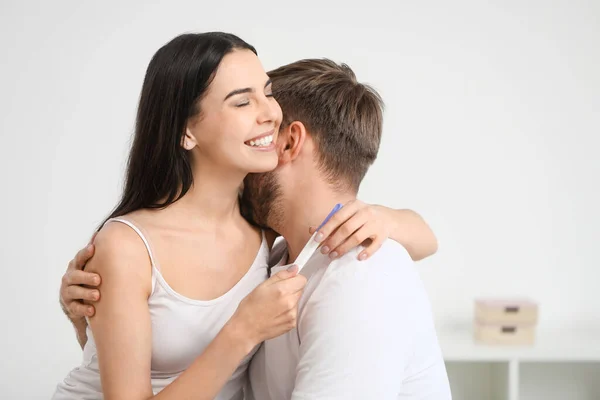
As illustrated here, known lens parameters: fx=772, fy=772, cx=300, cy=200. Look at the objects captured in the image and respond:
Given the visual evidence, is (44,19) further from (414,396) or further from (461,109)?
(414,396)

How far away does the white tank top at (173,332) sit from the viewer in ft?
5.66

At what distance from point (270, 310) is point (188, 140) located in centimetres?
48

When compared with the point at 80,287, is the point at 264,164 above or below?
above

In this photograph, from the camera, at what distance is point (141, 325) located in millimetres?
1603

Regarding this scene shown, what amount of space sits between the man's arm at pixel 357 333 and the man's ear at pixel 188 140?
0.44 meters

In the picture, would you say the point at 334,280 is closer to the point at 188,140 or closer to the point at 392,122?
the point at 188,140

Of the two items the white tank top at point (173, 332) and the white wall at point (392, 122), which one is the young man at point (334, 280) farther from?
the white wall at point (392, 122)

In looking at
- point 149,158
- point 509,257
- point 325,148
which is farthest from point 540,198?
point 149,158

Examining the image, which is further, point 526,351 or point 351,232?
point 526,351

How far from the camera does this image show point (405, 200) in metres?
3.66

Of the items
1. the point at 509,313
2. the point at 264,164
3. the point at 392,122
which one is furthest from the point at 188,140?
the point at 509,313

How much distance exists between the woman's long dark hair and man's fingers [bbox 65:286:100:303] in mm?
223

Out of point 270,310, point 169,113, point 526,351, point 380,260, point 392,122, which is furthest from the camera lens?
point 392,122

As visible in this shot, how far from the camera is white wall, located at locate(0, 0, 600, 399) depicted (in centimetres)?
361
